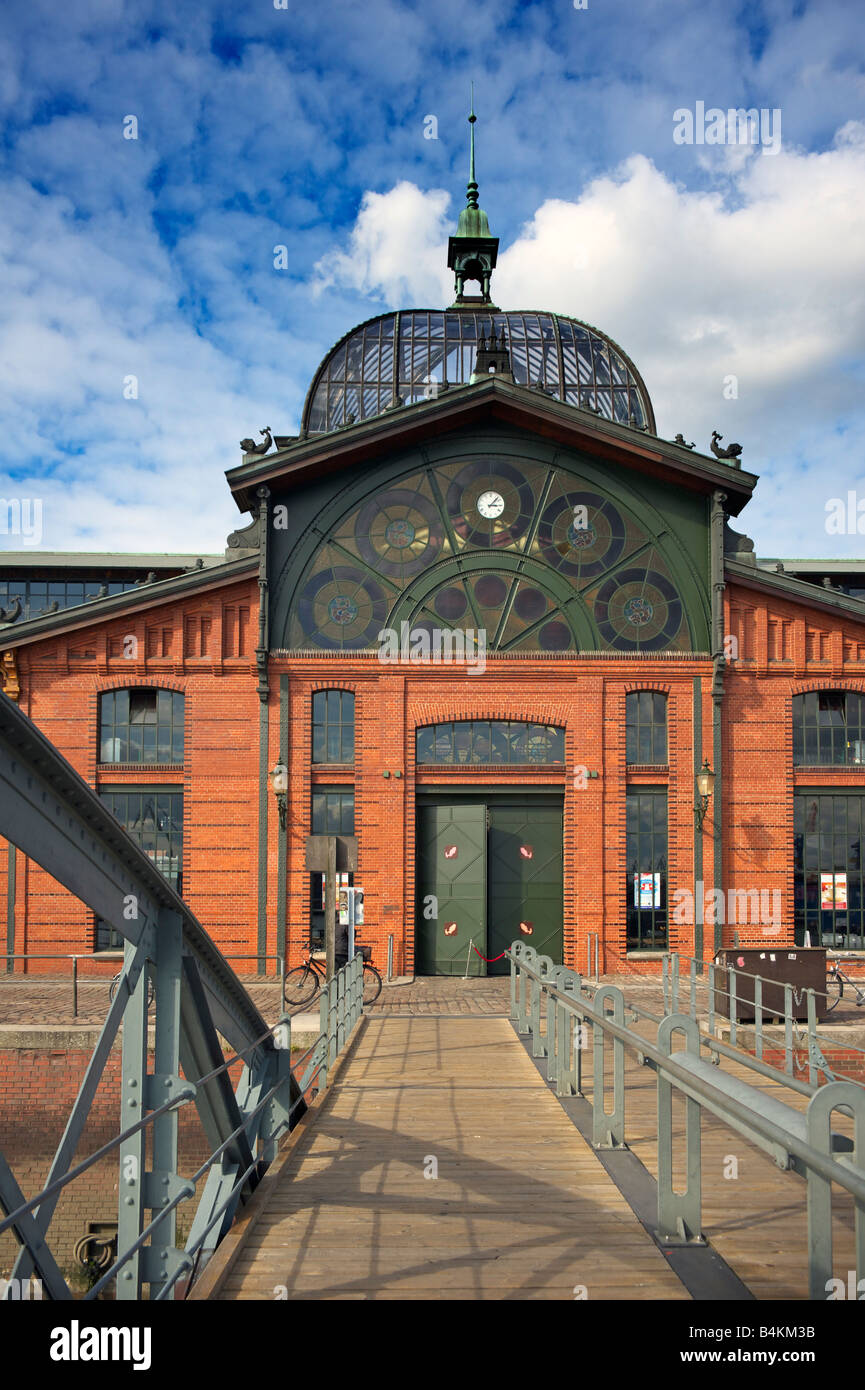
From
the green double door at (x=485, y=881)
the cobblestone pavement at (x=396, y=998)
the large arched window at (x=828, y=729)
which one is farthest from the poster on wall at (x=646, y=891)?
the large arched window at (x=828, y=729)

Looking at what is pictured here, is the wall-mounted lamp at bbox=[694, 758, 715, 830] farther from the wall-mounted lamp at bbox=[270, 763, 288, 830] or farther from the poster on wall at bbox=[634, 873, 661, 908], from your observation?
the wall-mounted lamp at bbox=[270, 763, 288, 830]

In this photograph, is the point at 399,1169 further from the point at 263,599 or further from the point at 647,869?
the point at 263,599

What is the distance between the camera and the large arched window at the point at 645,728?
20734 millimetres

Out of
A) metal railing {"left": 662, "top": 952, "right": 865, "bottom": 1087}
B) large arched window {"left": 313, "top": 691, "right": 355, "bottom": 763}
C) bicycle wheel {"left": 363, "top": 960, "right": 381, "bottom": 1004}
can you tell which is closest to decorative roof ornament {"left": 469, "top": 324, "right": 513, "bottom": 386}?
large arched window {"left": 313, "top": 691, "right": 355, "bottom": 763}

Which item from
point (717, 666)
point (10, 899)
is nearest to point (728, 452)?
point (717, 666)

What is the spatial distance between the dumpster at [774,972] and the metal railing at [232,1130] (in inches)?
208

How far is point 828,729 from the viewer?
20.8 m

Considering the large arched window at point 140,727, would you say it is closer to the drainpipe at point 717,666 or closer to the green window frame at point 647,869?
the green window frame at point 647,869

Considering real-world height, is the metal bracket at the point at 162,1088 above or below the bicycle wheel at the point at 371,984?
above

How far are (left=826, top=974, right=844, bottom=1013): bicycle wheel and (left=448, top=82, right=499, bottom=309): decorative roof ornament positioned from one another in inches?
765

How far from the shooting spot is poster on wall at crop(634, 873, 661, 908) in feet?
66.8

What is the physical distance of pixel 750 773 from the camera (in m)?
20.5

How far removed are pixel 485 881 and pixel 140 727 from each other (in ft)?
24.4
